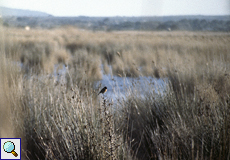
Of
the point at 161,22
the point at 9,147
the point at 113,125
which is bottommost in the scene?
the point at 9,147

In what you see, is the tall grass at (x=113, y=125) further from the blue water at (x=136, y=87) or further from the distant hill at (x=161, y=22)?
the distant hill at (x=161, y=22)

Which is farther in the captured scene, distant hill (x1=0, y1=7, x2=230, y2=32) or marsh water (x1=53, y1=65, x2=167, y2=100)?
marsh water (x1=53, y1=65, x2=167, y2=100)

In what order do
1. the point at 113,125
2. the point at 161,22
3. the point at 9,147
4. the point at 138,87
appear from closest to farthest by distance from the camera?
the point at 113,125 < the point at 9,147 < the point at 138,87 < the point at 161,22

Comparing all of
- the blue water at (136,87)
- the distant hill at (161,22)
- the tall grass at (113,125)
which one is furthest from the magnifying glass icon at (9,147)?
the distant hill at (161,22)

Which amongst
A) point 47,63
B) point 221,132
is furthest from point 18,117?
point 47,63

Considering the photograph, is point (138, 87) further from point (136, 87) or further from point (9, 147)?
point (9, 147)

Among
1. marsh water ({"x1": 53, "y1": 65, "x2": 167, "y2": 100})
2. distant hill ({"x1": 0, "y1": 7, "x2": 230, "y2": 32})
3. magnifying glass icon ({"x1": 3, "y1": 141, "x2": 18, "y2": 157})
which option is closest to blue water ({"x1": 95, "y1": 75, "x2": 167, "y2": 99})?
marsh water ({"x1": 53, "y1": 65, "x2": 167, "y2": 100})

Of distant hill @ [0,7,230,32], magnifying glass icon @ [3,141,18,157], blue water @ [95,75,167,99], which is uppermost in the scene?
distant hill @ [0,7,230,32]

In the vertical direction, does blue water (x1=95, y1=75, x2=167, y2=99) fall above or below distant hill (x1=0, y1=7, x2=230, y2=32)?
below

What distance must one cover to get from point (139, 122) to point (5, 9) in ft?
6.50

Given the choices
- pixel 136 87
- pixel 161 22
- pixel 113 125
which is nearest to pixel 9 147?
pixel 113 125

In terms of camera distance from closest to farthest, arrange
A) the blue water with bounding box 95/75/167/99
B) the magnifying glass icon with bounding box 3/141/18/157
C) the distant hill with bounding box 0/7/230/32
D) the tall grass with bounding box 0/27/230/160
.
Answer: the tall grass with bounding box 0/27/230/160
the magnifying glass icon with bounding box 3/141/18/157
the distant hill with bounding box 0/7/230/32
the blue water with bounding box 95/75/167/99

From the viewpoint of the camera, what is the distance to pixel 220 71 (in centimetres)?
386

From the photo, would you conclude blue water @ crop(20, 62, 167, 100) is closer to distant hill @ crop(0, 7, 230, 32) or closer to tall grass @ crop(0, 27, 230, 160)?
tall grass @ crop(0, 27, 230, 160)
